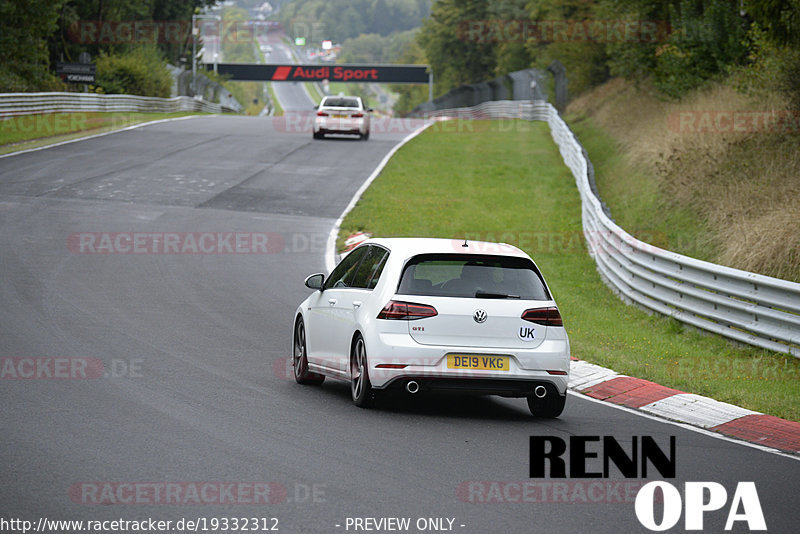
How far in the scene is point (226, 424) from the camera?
8.46 m

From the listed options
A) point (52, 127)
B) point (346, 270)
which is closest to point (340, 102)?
point (52, 127)

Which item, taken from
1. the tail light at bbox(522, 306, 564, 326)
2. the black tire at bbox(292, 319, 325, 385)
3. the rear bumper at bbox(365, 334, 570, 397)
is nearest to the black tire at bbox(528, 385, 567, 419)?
the rear bumper at bbox(365, 334, 570, 397)

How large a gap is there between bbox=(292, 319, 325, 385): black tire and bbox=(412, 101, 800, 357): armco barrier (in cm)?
498

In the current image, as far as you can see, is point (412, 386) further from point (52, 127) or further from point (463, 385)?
point (52, 127)

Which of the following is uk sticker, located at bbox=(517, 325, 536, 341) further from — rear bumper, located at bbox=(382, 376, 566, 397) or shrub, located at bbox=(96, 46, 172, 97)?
shrub, located at bbox=(96, 46, 172, 97)

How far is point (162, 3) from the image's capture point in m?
83.7

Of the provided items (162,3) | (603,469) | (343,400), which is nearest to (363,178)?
(343,400)

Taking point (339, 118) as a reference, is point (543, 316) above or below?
above

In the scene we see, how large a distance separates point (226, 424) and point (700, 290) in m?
7.62

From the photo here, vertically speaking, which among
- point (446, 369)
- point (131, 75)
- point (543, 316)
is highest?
point (131, 75)

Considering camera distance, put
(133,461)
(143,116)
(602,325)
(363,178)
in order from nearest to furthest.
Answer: (133,461)
(602,325)
(363,178)
(143,116)

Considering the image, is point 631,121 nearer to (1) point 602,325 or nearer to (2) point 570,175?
(2) point 570,175

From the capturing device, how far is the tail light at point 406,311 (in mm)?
9266

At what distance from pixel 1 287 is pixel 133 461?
872 cm
